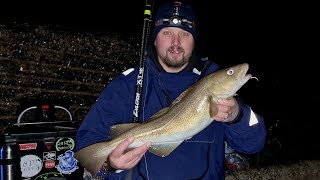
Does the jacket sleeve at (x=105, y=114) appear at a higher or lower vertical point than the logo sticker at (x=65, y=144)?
higher

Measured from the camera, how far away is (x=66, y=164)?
3.71 metres

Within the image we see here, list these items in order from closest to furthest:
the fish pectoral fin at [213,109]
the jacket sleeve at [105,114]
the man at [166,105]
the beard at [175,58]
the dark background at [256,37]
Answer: the fish pectoral fin at [213,109], the man at [166,105], the jacket sleeve at [105,114], the beard at [175,58], the dark background at [256,37]

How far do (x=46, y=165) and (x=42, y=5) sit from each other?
2.72 m

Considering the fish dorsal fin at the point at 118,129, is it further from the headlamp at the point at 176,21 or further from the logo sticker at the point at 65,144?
the headlamp at the point at 176,21

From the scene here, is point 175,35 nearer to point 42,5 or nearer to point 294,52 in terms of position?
point 42,5

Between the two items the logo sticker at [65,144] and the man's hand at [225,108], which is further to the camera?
the logo sticker at [65,144]

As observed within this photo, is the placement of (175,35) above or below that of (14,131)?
above

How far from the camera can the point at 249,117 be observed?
2.80 meters

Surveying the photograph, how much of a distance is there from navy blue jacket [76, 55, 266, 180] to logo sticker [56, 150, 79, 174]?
868 millimetres

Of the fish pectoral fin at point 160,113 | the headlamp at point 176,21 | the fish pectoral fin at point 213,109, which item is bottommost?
Answer: the fish pectoral fin at point 160,113

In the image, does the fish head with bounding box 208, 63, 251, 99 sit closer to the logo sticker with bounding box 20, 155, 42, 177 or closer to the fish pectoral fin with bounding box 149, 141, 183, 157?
the fish pectoral fin with bounding box 149, 141, 183, 157

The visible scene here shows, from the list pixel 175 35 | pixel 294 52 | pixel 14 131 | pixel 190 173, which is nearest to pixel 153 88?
pixel 175 35

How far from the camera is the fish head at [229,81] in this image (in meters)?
2.63

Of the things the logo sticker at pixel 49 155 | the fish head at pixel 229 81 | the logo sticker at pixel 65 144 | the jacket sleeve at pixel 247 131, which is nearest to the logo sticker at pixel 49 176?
the logo sticker at pixel 49 155
